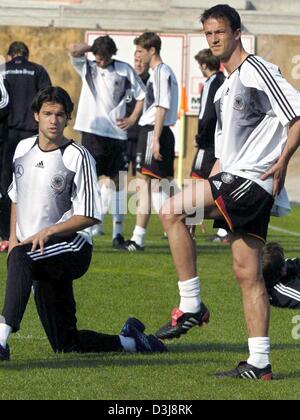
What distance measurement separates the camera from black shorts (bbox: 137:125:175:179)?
634 inches

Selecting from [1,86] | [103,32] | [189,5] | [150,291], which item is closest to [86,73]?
[1,86]

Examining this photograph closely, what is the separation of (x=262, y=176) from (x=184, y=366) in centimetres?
137

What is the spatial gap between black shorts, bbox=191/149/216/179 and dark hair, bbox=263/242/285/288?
16.7 ft

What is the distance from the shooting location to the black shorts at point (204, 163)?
16.2 m

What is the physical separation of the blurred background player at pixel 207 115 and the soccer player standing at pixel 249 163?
7.02 metres

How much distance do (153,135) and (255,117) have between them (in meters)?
7.82

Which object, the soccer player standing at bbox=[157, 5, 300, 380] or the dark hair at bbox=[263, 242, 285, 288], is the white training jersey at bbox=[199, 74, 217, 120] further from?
the soccer player standing at bbox=[157, 5, 300, 380]

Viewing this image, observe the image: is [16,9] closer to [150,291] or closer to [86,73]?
[86,73]

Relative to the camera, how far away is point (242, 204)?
816cm

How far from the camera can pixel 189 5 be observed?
1155 inches

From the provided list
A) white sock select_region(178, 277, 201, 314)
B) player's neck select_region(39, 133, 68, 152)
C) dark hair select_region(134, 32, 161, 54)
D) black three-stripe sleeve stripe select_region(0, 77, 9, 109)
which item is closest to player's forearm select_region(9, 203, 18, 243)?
player's neck select_region(39, 133, 68, 152)

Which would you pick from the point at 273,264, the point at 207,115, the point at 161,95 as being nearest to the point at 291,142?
the point at 273,264

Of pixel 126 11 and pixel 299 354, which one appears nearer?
pixel 299 354

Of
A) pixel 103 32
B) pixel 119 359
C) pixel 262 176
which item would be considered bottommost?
pixel 119 359
